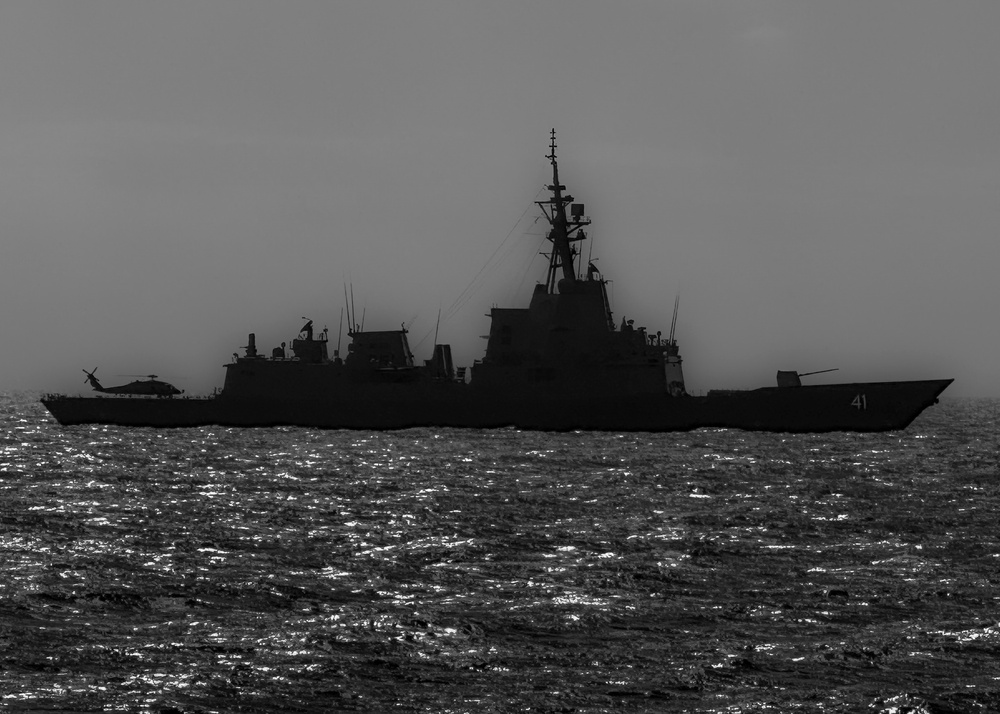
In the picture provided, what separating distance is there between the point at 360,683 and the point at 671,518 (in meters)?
10.8

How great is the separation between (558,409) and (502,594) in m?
31.3

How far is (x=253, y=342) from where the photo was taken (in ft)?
162

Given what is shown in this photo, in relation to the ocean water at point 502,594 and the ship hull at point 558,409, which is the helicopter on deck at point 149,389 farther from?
the ocean water at point 502,594

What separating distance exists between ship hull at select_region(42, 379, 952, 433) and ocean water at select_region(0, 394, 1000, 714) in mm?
15576

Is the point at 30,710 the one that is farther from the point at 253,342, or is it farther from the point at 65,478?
the point at 253,342

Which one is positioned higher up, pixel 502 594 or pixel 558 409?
pixel 558 409

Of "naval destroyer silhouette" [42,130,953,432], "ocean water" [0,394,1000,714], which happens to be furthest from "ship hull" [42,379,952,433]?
"ocean water" [0,394,1000,714]

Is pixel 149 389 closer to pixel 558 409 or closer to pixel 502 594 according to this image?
pixel 558 409

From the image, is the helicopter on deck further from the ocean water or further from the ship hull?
the ocean water

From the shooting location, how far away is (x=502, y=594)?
12.7 meters

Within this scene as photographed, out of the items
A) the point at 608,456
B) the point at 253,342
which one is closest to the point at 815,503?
the point at 608,456

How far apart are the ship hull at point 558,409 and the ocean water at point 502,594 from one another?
15.6 m

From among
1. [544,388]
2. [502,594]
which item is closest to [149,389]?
[544,388]

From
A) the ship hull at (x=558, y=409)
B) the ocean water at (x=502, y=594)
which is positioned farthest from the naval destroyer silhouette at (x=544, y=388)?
the ocean water at (x=502, y=594)
